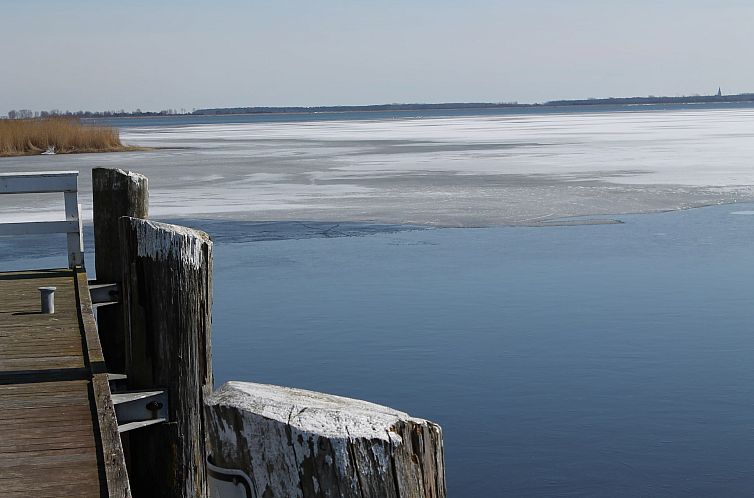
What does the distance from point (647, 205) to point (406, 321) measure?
365 inches

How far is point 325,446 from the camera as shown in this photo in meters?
1.86

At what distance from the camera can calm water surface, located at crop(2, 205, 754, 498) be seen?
6055 millimetres

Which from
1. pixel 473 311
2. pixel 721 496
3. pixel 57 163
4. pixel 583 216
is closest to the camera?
pixel 721 496

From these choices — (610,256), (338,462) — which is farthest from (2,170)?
(338,462)

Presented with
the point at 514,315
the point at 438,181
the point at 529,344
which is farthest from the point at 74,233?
the point at 438,181

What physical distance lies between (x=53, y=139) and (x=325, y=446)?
37756 millimetres

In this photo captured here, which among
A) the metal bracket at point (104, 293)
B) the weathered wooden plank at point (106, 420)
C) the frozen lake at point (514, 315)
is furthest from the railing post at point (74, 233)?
the weathered wooden plank at point (106, 420)

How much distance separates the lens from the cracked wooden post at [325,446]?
184cm

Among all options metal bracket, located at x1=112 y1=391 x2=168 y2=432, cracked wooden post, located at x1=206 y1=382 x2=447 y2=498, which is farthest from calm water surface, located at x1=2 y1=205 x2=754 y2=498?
cracked wooden post, located at x1=206 y1=382 x2=447 y2=498

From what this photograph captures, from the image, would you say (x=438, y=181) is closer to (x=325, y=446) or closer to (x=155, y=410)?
(x=155, y=410)

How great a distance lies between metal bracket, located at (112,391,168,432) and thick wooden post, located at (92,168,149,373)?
2463 millimetres

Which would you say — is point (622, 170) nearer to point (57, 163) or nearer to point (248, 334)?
point (57, 163)

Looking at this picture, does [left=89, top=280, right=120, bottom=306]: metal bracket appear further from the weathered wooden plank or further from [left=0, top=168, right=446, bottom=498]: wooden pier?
the weathered wooden plank

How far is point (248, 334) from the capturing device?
9.00m
